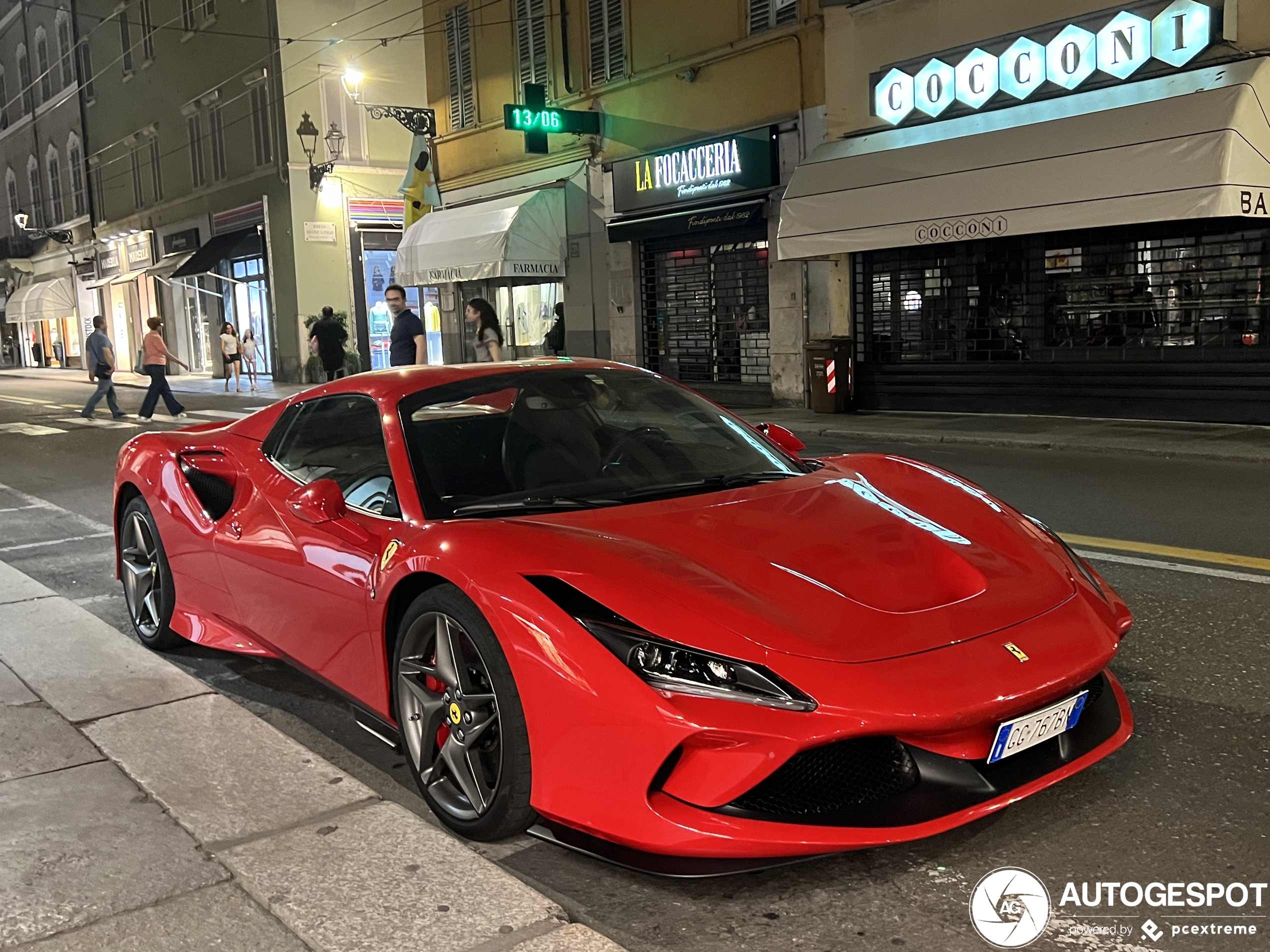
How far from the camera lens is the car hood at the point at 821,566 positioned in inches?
108

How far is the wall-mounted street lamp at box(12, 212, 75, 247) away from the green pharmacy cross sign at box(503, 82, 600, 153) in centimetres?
3258

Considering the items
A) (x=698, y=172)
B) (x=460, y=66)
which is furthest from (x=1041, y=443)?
(x=460, y=66)

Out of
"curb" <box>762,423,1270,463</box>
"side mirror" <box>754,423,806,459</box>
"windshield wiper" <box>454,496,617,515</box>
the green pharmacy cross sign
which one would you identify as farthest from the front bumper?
the green pharmacy cross sign

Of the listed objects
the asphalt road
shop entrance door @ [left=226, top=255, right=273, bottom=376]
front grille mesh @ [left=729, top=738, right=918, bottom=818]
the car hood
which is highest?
shop entrance door @ [left=226, top=255, right=273, bottom=376]

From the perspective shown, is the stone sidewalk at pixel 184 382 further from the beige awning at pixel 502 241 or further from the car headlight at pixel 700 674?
the car headlight at pixel 700 674

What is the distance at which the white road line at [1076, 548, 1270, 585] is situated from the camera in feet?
18.0

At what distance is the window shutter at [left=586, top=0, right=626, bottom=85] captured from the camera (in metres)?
20.0

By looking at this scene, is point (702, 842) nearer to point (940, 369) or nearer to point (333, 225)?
point (940, 369)

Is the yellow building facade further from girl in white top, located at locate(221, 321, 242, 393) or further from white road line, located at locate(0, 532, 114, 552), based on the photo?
white road line, located at locate(0, 532, 114, 552)

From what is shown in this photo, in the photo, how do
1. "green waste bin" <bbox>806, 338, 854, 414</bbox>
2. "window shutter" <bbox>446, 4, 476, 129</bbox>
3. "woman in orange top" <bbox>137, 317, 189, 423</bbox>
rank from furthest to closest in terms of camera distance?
"window shutter" <bbox>446, 4, 476, 129</bbox>
"woman in orange top" <bbox>137, 317, 189, 423</bbox>
"green waste bin" <bbox>806, 338, 854, 414</bbox>

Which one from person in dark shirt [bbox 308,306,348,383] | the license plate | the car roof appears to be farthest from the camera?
person in dark shirt [bbox 308,306,348,383]

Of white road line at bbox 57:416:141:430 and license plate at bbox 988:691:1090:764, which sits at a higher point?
white road line at bbox 57:416:141:430

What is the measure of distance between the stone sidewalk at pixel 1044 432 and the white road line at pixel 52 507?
7.82 metres

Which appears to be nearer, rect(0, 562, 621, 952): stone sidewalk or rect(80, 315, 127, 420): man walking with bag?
rect(0, 562, 621, 952): stone sidewalk
